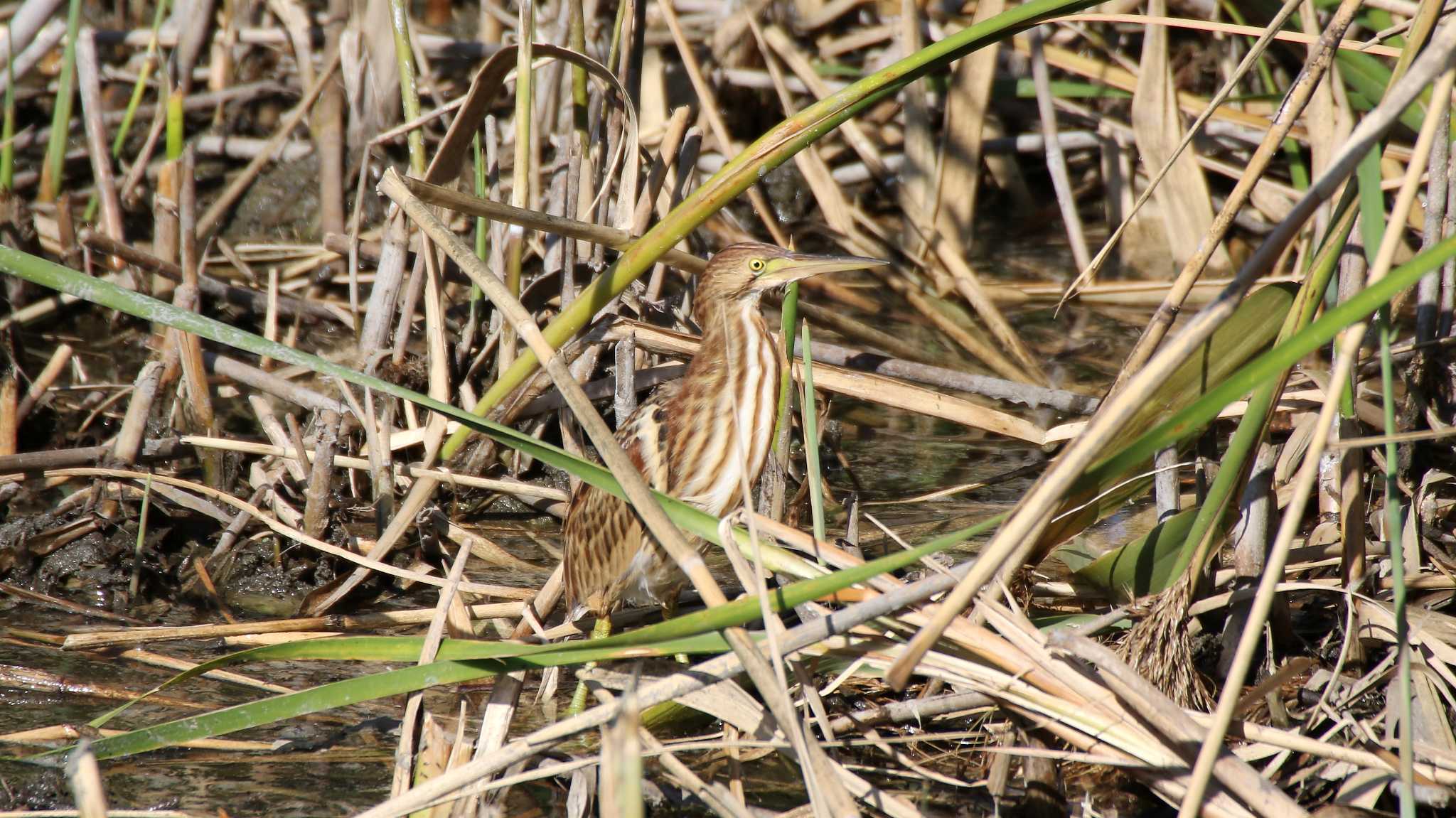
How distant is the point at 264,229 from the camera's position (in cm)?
495

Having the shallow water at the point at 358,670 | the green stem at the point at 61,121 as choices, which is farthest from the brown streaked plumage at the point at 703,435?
the green stem at the point at 61,121

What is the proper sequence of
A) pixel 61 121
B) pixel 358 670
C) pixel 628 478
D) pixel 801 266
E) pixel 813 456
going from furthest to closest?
1. pixel 61 121
2. pixel 801 266
3. pixel 358 670
4. pixel 813 456
5. pixel 628 478

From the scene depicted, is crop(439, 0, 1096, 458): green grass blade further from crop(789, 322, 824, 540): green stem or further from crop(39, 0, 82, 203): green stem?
crop(39, 0, 82, 203): green stem

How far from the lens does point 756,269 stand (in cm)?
299

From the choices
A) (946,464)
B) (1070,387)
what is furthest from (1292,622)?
(1070,387)

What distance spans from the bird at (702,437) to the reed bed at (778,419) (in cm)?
11

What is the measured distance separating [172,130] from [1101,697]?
3.39 meters

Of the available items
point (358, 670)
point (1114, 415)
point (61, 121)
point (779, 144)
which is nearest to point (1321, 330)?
point (1114, 415)

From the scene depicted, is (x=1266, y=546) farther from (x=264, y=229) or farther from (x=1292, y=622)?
(x=264, y=229)

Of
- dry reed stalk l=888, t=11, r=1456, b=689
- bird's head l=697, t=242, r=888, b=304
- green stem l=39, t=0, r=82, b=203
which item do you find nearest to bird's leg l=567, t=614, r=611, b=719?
bird's head l=697, t=242, r=888, b=304

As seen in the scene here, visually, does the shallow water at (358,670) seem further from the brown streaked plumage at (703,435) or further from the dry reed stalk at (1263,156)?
the dry reed stalk at (1263,156)

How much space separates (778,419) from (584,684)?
2.27 ft

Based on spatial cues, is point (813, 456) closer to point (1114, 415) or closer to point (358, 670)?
point (1114, 415)

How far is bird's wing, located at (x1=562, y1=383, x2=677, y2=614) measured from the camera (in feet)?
9.28
